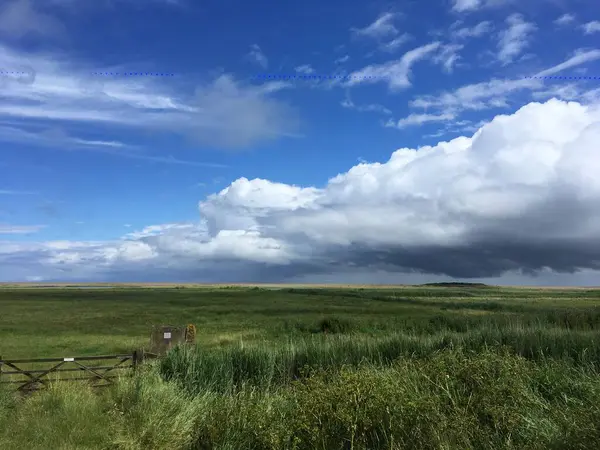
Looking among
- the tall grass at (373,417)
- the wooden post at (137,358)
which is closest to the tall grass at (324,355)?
the wooden post at (137,358)

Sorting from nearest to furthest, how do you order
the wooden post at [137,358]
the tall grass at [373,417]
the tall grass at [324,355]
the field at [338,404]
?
1. the tall grass at [373,417]
2. the field at [338,404]
3. the tall grass at [324,355]
4. the wooden post at [137,358]

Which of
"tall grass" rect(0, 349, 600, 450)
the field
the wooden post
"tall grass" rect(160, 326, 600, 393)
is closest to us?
"tall grass" rect(0, 349, 600, 450)

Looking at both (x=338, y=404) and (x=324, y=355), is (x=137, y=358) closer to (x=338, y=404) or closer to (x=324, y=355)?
(x=324, y=355)

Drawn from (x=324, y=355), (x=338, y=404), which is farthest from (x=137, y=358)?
(x=338, y=404)

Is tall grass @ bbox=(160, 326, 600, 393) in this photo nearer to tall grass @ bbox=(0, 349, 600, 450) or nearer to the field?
the field

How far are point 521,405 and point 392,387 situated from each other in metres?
2.31

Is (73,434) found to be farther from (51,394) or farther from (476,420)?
(476,420)

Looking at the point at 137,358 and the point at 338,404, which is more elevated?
the point at 338,404

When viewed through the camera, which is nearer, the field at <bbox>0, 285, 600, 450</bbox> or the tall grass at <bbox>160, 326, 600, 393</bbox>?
the field at <bbox>0, 285, 600, 450</bbox>

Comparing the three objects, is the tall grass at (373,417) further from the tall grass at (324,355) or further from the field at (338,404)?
the tall grass at (324,355)

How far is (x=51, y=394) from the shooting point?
15.4 meters

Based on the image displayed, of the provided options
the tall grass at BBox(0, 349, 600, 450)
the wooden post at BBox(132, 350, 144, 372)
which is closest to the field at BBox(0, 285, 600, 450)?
the tall grass at BBox(0, 349, 600, 450)

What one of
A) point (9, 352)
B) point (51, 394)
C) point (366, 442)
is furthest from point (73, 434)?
point (9, 352)

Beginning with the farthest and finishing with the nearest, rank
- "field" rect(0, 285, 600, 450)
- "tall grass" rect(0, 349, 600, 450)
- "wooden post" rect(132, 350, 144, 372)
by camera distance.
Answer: "wooden post" rect(132, 350, 144, 372)
"field" rect(0, 285, 600, 450)
"tall grass" rect(0, 349, 600, 450)
